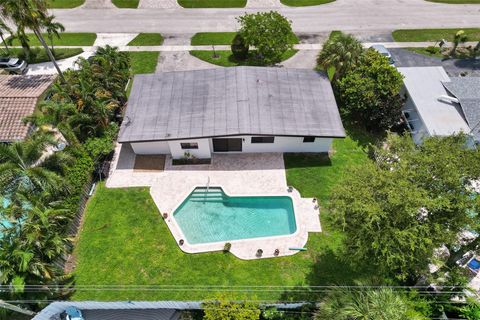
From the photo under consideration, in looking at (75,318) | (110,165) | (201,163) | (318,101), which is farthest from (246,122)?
(75,318)

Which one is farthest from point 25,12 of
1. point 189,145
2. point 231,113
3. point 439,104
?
point 439,104

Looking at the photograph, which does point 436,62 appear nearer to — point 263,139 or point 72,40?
point 263,139

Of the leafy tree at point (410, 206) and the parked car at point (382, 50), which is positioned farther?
the parked car at point (382, 50)

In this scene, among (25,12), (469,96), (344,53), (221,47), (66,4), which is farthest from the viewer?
(66,4)

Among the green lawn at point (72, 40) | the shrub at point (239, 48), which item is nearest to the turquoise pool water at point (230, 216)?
the shrub at point (239, 48)

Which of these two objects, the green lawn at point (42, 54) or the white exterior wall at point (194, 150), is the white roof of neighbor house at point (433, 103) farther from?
the green lawn at point (42, 54)
